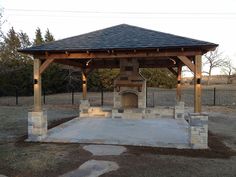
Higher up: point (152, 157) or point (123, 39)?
point (123, 39)

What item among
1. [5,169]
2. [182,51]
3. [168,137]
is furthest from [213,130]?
[5,169]

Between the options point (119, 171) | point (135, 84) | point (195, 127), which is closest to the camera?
point (119, 171)

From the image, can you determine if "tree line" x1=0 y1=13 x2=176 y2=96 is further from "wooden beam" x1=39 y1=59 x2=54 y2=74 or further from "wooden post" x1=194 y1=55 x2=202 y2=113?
"wooden post" x1=194 y1=55 x2=202 y2=113

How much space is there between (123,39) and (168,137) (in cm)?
364

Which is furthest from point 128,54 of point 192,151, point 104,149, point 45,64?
point 192,151

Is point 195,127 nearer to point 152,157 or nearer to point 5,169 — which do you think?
point 152,157

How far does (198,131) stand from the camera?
24.4 feet

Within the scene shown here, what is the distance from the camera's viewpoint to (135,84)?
518 inches

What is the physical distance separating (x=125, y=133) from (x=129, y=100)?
4.94m

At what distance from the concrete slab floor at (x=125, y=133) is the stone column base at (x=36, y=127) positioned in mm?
239

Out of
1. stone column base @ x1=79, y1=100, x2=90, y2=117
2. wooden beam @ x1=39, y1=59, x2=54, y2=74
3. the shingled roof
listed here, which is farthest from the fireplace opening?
wooden beam @ x1=39, y1=59, x2=54, y2=74

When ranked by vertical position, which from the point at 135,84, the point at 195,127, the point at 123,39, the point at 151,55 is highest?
the point at 123,39

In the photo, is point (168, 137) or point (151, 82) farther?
point (151, 82)

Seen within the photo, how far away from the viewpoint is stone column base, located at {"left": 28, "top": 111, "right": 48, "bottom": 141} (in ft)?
27.0
